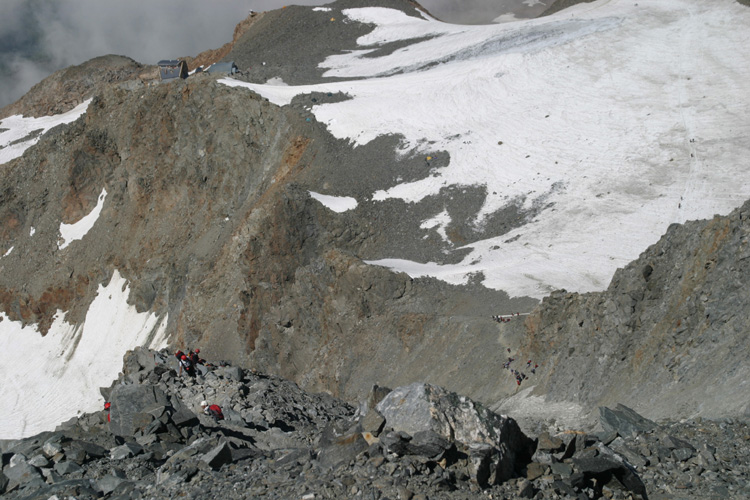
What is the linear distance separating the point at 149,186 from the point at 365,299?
27.0m

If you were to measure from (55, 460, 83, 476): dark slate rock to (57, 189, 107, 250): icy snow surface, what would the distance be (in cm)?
4388

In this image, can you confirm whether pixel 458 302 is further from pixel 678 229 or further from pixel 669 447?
pixel 669 447

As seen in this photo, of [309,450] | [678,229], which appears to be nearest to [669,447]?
[309,450]

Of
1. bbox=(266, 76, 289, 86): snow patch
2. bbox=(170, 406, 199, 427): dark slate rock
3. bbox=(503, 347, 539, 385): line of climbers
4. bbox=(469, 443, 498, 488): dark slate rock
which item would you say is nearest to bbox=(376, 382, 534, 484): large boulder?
bbox=(469, 443, 498, 488): dark slate rock

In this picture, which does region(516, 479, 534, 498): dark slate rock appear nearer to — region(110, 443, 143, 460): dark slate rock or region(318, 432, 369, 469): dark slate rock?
region(318, 432, 369, 469): dark slate rock

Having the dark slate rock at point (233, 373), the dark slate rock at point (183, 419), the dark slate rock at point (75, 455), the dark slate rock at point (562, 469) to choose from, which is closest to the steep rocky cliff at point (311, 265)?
the dark slate rock at point (562, 469)

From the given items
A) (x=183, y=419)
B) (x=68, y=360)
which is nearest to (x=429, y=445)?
(x=183, y=419)

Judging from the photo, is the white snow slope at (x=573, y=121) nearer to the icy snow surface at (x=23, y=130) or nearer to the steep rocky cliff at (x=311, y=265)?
the steep rocky cliff at (x=311, y=265)

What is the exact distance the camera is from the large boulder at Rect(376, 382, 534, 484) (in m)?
9.97

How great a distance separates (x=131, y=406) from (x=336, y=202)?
21262 mm

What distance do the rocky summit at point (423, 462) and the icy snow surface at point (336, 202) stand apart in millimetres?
23333

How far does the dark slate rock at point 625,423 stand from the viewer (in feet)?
37.7

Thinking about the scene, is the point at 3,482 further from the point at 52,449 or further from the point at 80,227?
the point at 80,227

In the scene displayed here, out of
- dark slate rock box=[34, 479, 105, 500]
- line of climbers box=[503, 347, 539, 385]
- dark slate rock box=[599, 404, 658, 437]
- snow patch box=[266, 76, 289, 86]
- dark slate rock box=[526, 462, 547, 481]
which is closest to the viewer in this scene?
dark slate rock box=[526, 462, 547, 481]
